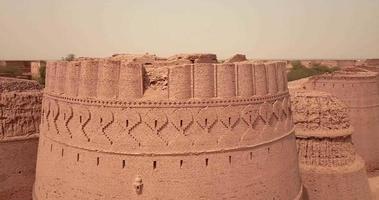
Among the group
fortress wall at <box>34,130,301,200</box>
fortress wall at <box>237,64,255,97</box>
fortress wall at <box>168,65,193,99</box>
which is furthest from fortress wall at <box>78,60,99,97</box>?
fortress wall at <box>237,64,255,97</box>

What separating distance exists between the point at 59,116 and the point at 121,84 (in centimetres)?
185

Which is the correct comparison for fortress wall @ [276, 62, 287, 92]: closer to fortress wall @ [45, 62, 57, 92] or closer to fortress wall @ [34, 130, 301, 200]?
fortress wall @ [34, 130, 301, 200]

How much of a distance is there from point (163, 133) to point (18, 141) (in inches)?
232

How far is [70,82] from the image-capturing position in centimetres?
798

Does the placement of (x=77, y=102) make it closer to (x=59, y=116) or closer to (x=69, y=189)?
(x=59, y=116)

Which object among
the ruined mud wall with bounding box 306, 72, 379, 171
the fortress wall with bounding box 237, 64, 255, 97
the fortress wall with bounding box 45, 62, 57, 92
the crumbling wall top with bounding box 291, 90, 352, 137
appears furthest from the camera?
the ruined mud wall with bounding box 306, 72, 379, 171

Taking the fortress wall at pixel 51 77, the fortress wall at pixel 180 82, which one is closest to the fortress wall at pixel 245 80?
the fortress wall at pixel 180 82

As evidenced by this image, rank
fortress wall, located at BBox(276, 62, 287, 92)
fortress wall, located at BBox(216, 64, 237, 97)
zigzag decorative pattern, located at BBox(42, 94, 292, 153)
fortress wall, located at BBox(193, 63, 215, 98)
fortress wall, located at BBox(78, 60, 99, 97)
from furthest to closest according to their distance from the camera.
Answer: fortress wall, located at BBox(276, 62, 287, 92) < fortress wall, located at BBox(78, 60, 99, 97) < fortress wall, located at BBox(216, 64, 237, 97) < fortress wall, located at BBox(193, 63, 215, 98) < zigzag decorative pattern, located at BBox(42, 94, 292, 153)

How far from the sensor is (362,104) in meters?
17.5

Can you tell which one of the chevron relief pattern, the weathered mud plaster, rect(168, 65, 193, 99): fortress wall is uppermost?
rect(168, 65, 193, 99): fortress wall

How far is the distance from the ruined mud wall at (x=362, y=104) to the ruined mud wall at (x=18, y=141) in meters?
13.2

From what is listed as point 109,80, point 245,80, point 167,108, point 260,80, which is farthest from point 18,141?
point 260,80

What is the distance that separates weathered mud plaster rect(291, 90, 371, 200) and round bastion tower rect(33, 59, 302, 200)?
4.74 meters

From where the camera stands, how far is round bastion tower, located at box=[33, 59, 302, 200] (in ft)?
23.8
